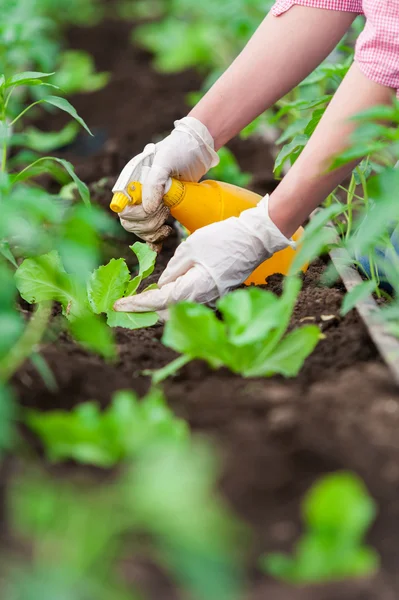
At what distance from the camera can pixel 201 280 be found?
1.90 metres

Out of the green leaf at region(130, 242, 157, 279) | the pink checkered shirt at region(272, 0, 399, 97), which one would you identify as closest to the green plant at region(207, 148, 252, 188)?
the green leaf at region(130, 242, 157, 279)

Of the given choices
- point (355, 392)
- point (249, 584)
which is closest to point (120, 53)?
point (355, 392)

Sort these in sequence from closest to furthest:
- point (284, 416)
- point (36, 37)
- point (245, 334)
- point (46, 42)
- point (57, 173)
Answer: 1. point (284, 416)
2. point (245, 334)
3. point (57, 173)
4. point (36, 37)
5. point (46, 42)

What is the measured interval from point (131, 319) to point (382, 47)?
80 centimetres

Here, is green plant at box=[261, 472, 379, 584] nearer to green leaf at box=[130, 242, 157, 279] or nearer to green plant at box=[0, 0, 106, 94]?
green leaf at box=[130, 242, 157, 279]

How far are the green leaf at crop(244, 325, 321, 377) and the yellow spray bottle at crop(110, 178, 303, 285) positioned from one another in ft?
2.28

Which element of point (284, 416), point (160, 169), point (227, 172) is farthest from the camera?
point (227, 172)

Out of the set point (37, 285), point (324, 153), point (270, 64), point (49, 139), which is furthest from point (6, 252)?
point (49, 139)

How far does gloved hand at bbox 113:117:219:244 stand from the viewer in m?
2.11

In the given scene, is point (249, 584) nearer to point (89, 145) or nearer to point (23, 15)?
point (89, 145)

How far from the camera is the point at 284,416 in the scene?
1.27 m

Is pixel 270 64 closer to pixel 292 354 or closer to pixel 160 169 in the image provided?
pixel 160 169

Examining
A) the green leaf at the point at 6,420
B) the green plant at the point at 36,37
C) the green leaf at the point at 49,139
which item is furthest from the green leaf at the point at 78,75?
the green leaf at the point at 6,420

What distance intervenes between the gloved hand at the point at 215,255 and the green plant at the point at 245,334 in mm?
407
